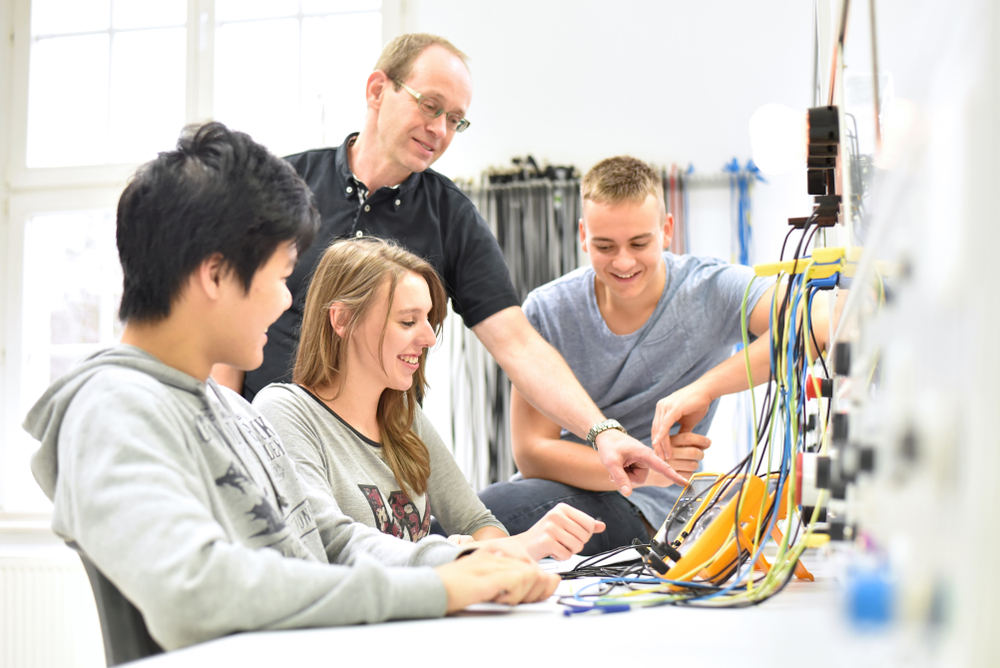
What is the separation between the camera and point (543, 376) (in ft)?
5.67

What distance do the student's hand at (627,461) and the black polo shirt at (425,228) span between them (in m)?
0.44

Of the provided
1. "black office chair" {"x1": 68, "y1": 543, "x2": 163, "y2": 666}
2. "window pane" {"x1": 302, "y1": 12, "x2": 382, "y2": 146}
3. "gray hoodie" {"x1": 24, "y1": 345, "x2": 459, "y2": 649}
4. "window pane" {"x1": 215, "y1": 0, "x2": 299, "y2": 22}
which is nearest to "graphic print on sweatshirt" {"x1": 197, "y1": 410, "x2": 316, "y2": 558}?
"gray hoodie" {"x1": 24, "y1": 345, "x2": 459, "y2": 649}

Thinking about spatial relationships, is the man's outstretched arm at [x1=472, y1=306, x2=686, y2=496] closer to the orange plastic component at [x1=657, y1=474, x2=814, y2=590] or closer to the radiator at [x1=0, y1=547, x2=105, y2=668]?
the orange plastic component at [x1=657, y1=474, x2=814, y2=590]

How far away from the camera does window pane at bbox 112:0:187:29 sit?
3.55m

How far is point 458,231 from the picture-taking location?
1851 mm

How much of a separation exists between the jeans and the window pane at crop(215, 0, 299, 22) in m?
2.53

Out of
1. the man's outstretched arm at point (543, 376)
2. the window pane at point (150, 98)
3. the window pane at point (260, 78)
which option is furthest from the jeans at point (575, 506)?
the window pane at point (150, 98)

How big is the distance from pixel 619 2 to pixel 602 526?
8.66 feet

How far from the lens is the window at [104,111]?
3.41m

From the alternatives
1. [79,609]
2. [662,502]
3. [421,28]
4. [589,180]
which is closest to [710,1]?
[421,28]

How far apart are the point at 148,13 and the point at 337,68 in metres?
0.92

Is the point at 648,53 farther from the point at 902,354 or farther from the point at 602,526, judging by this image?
the point at 902,354

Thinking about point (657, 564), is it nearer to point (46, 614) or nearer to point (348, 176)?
point (348, 176)

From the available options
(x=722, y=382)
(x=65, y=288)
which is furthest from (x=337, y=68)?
(x=722, y=382)
